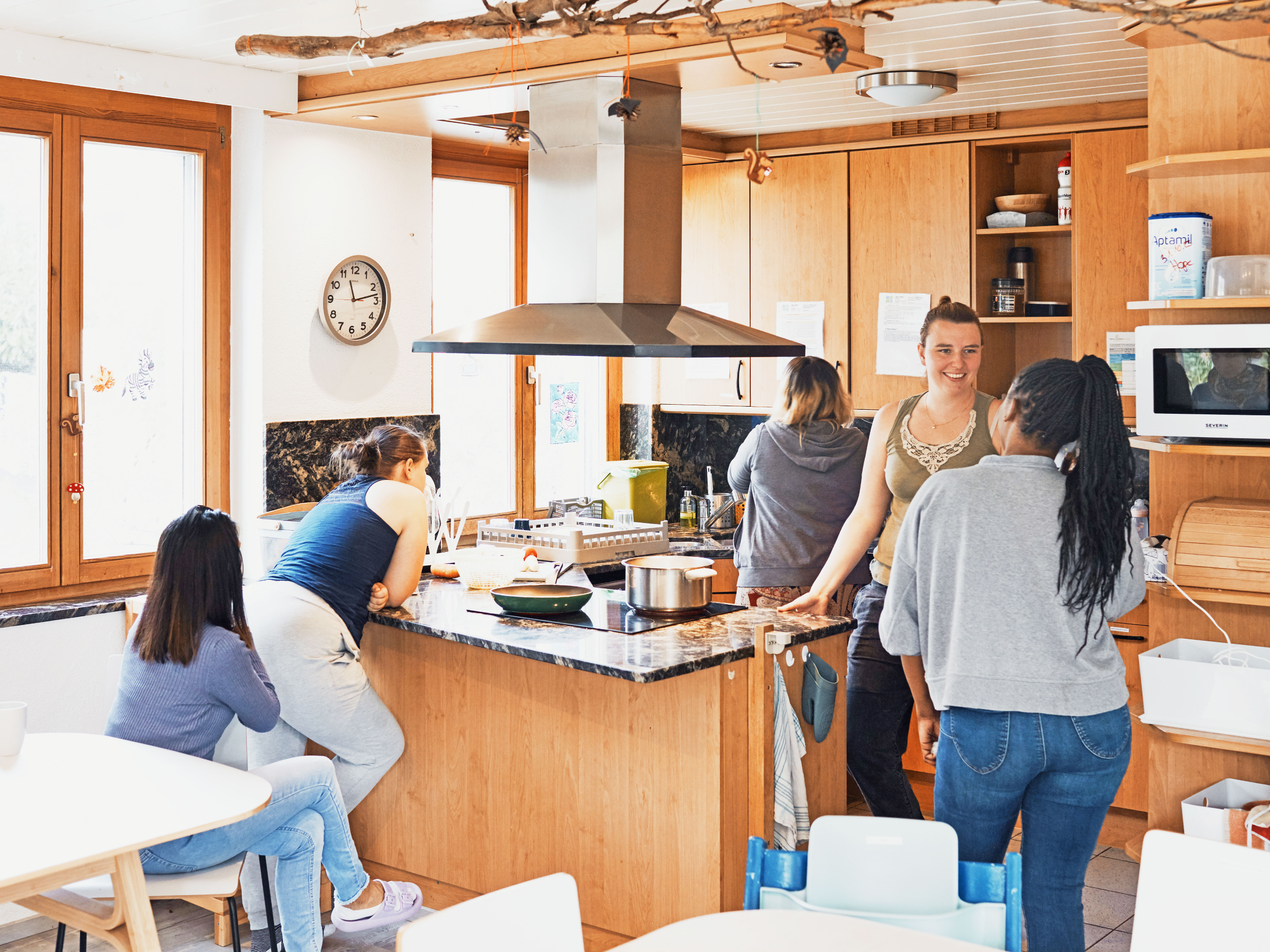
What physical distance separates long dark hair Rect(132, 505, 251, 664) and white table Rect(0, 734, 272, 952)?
22 cm

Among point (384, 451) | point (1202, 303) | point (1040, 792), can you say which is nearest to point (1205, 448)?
point (1202, 303)

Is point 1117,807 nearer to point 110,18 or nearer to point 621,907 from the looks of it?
point 621,907

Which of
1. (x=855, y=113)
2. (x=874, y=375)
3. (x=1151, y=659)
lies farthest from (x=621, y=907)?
(x=855, y=113)

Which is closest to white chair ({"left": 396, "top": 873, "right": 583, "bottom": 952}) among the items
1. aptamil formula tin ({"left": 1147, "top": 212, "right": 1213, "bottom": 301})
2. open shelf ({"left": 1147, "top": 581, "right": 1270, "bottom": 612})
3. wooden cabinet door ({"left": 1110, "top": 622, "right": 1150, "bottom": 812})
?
open shelf ({"left": 1147, "top": 581, "right": 1270, "bottom": 612})

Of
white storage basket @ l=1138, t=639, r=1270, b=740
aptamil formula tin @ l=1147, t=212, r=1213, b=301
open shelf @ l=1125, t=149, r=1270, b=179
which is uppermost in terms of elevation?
open shelf @ l=1125, t=149, r=1270, b=179

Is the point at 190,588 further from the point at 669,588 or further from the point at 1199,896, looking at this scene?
the point at 1199,896

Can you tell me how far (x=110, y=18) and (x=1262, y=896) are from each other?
124 inches

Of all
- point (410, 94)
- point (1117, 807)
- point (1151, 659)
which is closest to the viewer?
point (1151, 659)

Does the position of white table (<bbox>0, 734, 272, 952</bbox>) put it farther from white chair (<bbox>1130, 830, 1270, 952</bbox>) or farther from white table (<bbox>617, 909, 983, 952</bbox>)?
white chair (<bbox>1130, 830, 1270, 952</bbox>)

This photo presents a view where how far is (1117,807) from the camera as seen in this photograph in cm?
408

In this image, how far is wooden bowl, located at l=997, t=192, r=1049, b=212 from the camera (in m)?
4.62

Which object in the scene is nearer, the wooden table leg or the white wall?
the wooden table leg

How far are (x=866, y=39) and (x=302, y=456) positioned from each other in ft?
7.13

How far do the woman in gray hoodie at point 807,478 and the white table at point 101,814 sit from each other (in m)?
1.82
